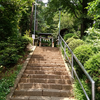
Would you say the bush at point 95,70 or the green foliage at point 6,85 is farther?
the green foliage at point 6,85

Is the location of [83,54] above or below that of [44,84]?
above

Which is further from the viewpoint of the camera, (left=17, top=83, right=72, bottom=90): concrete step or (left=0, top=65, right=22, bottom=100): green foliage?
(left=17, top=83, right=72, bottom=90): concrete step

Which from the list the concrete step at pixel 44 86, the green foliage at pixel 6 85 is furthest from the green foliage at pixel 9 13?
the concrete step at pixel 44 86

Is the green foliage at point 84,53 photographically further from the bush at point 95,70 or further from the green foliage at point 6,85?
the green foliage at point 6,85

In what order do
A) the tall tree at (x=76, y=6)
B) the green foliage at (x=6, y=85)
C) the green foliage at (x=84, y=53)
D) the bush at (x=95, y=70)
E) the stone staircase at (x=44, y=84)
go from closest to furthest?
the bush at (x=95, y=70) → the green foliage at (x=6, y=85) → the stone staircase at (x=44, y=84) → the green foliage at (x=84, y=53) → the tall tree at (x=76, y=6)

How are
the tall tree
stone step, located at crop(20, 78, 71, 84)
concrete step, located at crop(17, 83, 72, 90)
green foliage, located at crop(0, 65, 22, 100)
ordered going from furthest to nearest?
the tall tree, stone step, located at crop(20, 78, 71, 84), concrete step, located at crop(17, 83, 72, 90), green foliage, located at crop(0, 65, 22, 100)

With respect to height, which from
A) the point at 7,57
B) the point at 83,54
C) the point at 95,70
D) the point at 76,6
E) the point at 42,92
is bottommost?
the point at 42,92

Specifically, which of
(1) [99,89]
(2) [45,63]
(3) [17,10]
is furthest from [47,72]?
(3) [17,10]

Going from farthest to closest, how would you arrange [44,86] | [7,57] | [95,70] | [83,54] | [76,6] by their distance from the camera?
[76,6]
[7,57]
[83,54]
[44,86]
[95,70]

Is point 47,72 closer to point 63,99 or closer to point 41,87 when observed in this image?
point 41,87

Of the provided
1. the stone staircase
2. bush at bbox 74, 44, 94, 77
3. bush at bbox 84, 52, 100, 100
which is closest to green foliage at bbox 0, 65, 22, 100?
the stone staircase

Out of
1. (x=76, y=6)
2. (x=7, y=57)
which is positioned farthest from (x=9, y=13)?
(x=76, y=6)

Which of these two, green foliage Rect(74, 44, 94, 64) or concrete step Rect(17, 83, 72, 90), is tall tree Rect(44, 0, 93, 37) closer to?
green foliage Rect(74, 44, 94, 64)

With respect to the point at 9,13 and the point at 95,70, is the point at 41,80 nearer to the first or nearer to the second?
the point at 95,70
